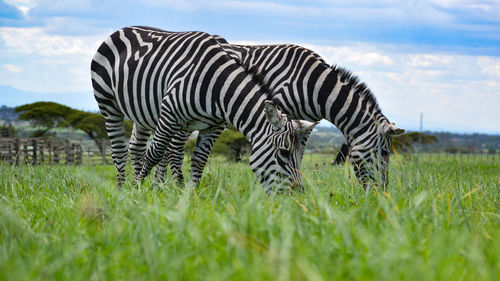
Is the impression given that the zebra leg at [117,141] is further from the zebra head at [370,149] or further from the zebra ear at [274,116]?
the zebra head at [370,149]

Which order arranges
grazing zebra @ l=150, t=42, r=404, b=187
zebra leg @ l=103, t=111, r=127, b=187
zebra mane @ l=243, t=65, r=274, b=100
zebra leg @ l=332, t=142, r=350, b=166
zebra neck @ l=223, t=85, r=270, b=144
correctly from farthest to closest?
1. zebra leg @ l=332, t=142, r=350, b=166
2. zebra leg @ l=103, t=111, r=127, b=187
3. grazing zebra @ l=150, t=42, r=404, b=187
4. zebra mane @ l=243, t=65, r=274, b=100
5. zebra neck @ l=223, t=85, r=270, b=144

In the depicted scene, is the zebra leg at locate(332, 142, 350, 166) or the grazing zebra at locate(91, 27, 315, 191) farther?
the zebra leg at locate(332, 142, 350, 166)

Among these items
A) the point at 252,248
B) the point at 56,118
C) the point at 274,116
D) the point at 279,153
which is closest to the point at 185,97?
the point at 274,116

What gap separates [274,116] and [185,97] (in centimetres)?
158

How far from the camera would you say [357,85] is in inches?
257

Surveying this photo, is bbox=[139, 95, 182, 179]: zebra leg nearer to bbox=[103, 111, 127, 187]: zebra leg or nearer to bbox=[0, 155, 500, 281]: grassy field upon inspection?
bbox=[103, 111, 127, 187]: zebra leg

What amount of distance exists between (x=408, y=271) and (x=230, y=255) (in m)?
1.02

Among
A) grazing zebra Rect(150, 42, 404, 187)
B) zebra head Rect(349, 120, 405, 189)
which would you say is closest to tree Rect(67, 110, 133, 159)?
grazing zebra Rect(150, 42, 404, 187)

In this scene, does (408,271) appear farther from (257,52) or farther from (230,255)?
(257,52)

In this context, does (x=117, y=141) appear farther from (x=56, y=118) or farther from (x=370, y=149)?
(x=56, y=118)

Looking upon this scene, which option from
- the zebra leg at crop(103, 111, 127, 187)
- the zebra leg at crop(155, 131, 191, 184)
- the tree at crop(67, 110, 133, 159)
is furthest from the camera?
the tree at crop(67, 110, 133, 159)

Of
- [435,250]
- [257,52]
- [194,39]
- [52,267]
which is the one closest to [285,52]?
[257,52]

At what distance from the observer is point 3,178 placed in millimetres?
6434

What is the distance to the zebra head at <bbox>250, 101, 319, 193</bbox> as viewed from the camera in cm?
505
